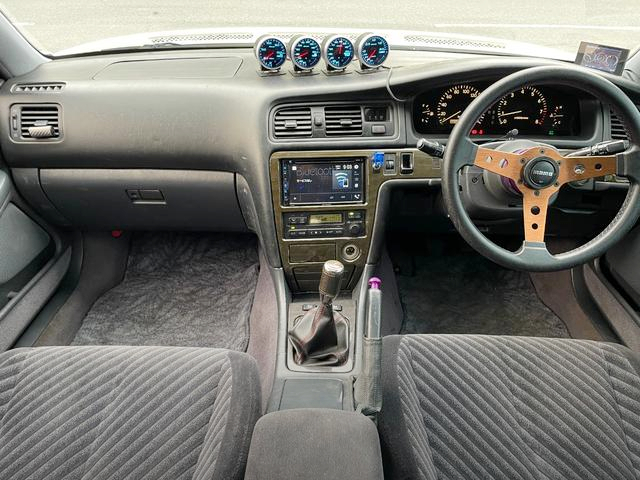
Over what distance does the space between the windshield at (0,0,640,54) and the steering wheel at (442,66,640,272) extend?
201cm

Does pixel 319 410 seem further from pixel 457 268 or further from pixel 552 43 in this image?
pixel 552 43

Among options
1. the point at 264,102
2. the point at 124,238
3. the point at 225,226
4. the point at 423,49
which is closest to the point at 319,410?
the point at 264,102

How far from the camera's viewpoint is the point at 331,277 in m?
1.57

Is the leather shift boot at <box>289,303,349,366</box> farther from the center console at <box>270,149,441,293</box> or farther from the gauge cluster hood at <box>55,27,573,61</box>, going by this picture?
the gauge cluster hood at <box>55,27,573,61</box>

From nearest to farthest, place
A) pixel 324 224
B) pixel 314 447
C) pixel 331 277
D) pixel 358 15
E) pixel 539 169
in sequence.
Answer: pixel 314 447, pixel 539 169, pixel 331 277, pixel 324 224, pixel 358 15

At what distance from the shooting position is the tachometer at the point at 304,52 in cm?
191

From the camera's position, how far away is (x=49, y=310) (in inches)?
99.2

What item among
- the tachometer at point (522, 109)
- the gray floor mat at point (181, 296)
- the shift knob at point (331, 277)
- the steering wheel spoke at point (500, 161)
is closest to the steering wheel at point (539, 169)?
the steering wheel spoke at point (500, 161)

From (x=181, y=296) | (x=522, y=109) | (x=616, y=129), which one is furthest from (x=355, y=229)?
(x=181, y=296)

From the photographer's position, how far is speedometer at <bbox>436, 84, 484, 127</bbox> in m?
1.98

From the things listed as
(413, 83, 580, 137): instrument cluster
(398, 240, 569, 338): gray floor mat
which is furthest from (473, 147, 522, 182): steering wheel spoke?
(398, 240, 569, 338): gray floor mat

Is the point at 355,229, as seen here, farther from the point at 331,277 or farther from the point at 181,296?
the point at 181,296

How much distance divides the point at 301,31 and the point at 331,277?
126 centimetres

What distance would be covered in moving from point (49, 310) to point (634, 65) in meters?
2.65
